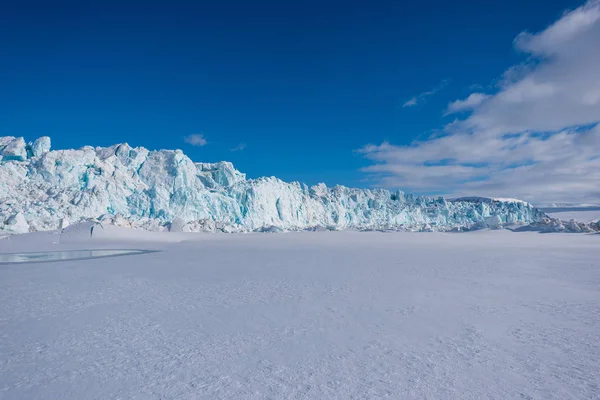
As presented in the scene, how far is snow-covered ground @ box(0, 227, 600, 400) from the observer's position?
7.06 feet

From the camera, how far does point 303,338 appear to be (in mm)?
2977

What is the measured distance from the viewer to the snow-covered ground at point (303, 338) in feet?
7.06

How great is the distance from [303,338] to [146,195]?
32.6 meters

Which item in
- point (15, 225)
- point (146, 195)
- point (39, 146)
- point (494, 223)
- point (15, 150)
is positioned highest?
point (39, 146)

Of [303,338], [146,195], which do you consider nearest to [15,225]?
[146,195]

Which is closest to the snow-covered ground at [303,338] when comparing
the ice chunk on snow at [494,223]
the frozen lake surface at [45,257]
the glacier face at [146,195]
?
the frozen lake surface at [45,257]

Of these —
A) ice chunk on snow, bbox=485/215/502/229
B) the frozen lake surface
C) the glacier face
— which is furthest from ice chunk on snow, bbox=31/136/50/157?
ice chunk on snow, bbox=485/215/502/229

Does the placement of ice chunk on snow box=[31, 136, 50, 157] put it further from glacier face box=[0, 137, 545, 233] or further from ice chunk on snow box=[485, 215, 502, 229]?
ice chunk on snow box=[485, 215, 502, 229]

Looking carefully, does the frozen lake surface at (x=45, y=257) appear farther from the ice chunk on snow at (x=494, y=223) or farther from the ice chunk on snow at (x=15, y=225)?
the ice chunk on snow at (x=494, y=223)

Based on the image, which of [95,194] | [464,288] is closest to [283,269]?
[464,288]

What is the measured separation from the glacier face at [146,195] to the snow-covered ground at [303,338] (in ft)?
54.0

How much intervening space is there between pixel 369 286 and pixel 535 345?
257 cm

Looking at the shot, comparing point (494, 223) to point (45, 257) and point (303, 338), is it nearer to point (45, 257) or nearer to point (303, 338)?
point (303, 338)

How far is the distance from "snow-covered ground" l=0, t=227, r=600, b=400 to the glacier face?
16.4 metres
